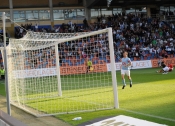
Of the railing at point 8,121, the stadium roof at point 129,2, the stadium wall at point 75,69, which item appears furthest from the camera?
the stadium roof at point 129,2

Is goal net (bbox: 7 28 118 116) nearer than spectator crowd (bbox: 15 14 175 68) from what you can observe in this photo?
Yes

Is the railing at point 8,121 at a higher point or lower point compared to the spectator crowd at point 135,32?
lower

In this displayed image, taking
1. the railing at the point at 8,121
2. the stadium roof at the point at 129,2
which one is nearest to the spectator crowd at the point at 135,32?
the stadium roof at the point at 129,2

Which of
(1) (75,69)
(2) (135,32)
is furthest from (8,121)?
(2) (135,32)

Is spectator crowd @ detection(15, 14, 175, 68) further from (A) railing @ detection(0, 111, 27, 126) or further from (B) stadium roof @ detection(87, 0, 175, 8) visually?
(A) railing @ detection(0, 111, 27, 126)

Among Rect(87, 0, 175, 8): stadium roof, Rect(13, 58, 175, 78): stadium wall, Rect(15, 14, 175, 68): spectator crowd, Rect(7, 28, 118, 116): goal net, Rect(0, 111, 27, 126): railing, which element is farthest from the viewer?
Rect(87, 0, 175, 8): stadium roof

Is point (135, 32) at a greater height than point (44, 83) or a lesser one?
greater

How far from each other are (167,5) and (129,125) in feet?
A: 141

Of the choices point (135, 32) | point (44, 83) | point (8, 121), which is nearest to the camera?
point (8, 121)

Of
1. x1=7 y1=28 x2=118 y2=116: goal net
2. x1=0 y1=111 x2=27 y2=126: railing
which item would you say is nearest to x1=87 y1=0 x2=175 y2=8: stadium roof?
x1=7 y1=28 x2=118 y2=116: goal net

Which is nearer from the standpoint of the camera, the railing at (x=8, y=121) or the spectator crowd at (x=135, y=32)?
the railing at (x=8, y=121)

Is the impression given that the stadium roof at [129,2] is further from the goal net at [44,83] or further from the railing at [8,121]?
the railing at [8,121]

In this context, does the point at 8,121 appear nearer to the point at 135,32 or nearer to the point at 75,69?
the point at 75,69

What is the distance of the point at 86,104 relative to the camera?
12.3 m
